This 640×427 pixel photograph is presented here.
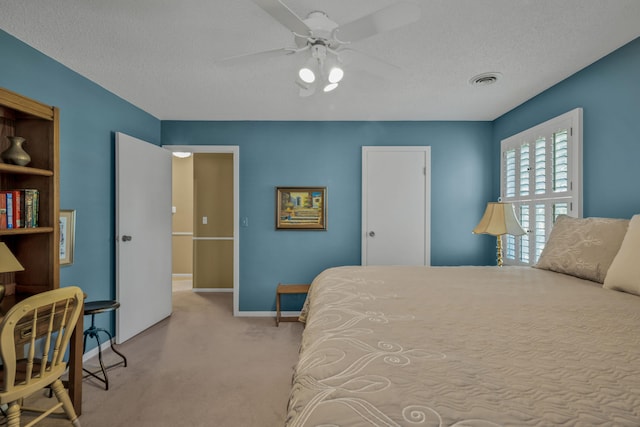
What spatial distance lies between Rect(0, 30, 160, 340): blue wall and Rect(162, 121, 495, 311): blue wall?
985mm

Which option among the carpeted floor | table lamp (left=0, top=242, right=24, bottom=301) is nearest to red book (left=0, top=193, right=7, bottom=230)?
table lamp (left=0, top=242, right=24, bottom=301)

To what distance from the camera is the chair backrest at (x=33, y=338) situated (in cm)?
135

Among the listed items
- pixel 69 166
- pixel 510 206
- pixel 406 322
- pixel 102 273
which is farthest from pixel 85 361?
pixel 510 206

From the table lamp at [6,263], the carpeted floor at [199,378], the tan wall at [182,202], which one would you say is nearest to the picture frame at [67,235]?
the table lamp at [6,263]

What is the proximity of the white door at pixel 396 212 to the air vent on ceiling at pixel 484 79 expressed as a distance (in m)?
1.14

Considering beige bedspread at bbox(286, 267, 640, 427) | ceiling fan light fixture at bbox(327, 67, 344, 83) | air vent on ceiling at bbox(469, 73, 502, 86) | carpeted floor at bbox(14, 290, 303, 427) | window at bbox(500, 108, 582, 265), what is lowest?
carpeted floor at bbox(14, 290, 303, 427)

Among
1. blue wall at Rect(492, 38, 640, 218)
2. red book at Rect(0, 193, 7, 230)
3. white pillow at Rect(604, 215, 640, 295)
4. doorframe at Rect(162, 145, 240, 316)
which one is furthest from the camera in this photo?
doorframe at Rect(162, 145, 240, 316)

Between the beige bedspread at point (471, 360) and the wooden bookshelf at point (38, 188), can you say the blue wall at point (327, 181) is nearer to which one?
the wooden bookshelf at point (38, 188)

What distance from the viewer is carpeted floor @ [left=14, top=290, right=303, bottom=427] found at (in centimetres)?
190

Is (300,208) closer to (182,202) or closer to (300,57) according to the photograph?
(300,57)

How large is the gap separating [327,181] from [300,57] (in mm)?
1766

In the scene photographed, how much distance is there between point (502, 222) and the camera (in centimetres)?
287

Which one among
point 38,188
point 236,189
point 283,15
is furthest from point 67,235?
point 283,15

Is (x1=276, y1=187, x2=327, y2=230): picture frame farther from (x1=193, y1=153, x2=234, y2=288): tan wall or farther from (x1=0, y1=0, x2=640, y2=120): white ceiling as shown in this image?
(x1=193, y1=153, x2=234, y2=288): tan wall
